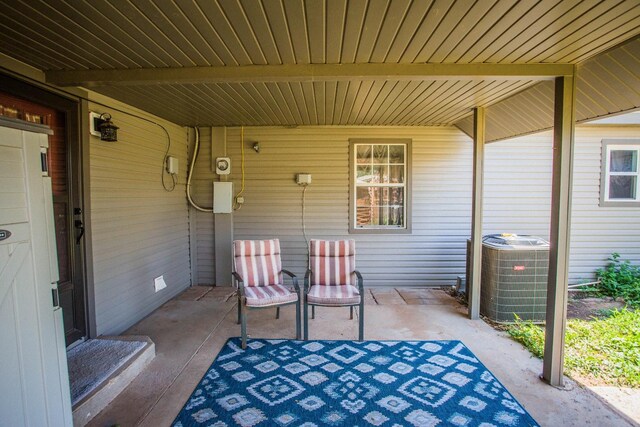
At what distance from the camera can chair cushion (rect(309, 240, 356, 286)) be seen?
4137 millimetres

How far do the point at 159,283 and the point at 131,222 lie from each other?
1.04 meters

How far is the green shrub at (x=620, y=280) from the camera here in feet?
16.9

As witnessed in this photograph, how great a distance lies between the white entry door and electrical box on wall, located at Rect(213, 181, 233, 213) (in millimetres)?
3817

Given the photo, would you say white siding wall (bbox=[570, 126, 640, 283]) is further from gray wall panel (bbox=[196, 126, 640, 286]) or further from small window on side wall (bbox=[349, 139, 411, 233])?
small window on side wall (bbox=[349, 139, 411, 233])

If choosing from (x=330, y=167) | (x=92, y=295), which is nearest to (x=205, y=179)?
(x=330, y=167)

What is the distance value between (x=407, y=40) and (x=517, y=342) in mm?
3218

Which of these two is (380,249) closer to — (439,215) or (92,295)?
(439,215)

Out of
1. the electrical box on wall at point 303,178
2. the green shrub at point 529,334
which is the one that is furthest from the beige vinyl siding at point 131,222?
the green shrub at point 529,334

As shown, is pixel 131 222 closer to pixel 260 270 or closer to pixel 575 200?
pixel 260 270

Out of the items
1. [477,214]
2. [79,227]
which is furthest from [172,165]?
[477,214]

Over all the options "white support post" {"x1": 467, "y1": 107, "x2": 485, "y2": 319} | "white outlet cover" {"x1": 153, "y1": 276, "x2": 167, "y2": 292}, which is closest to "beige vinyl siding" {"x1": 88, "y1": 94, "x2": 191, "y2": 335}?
"white outlet cover" {"x1": 153, "y1": 276, "x2": 167, "y2": 292}

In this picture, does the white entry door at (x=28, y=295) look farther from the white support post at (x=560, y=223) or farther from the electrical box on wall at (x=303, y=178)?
the electrical box on wall at (x=303, y=178)

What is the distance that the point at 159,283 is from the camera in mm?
4605

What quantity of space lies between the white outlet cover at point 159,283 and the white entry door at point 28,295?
294cm
